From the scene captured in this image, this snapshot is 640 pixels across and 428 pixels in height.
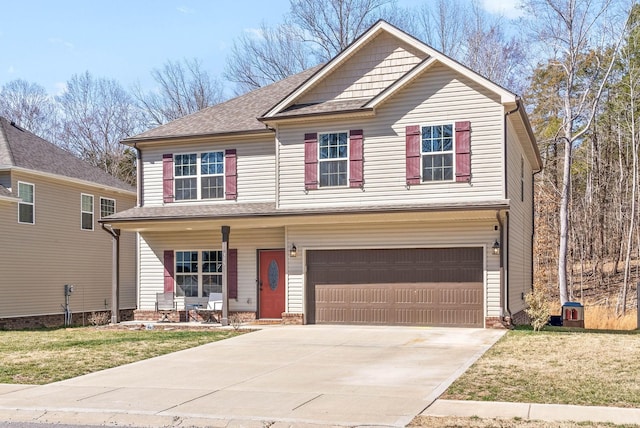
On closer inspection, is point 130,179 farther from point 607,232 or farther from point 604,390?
point 604,390

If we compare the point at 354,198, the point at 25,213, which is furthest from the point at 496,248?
the point at 25,213

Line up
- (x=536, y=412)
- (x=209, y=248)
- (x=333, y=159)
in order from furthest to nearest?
(x=209, y=248)
(x=333, y=159)
(x=536, y=412)

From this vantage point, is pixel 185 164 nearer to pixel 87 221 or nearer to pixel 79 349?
pixel 87 221

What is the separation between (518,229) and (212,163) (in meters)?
9.45

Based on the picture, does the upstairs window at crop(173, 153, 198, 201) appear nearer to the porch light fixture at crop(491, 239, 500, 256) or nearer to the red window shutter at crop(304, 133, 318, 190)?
the red window shutter at crop(304, 133, 318, 190)

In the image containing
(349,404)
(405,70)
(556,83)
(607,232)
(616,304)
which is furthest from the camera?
(607,232)

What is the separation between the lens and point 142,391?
1057 centimetres

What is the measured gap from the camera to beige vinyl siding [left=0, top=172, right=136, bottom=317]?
24.0 meters

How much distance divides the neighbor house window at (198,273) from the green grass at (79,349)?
286 centimetres

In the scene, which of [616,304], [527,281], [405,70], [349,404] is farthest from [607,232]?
[349,404]

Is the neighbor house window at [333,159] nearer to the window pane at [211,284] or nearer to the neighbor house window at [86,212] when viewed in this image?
the window pane at [211,284]

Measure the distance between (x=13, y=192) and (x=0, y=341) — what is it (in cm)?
766

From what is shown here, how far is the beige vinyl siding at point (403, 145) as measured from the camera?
61.0 ft

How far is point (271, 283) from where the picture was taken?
21594 mm
